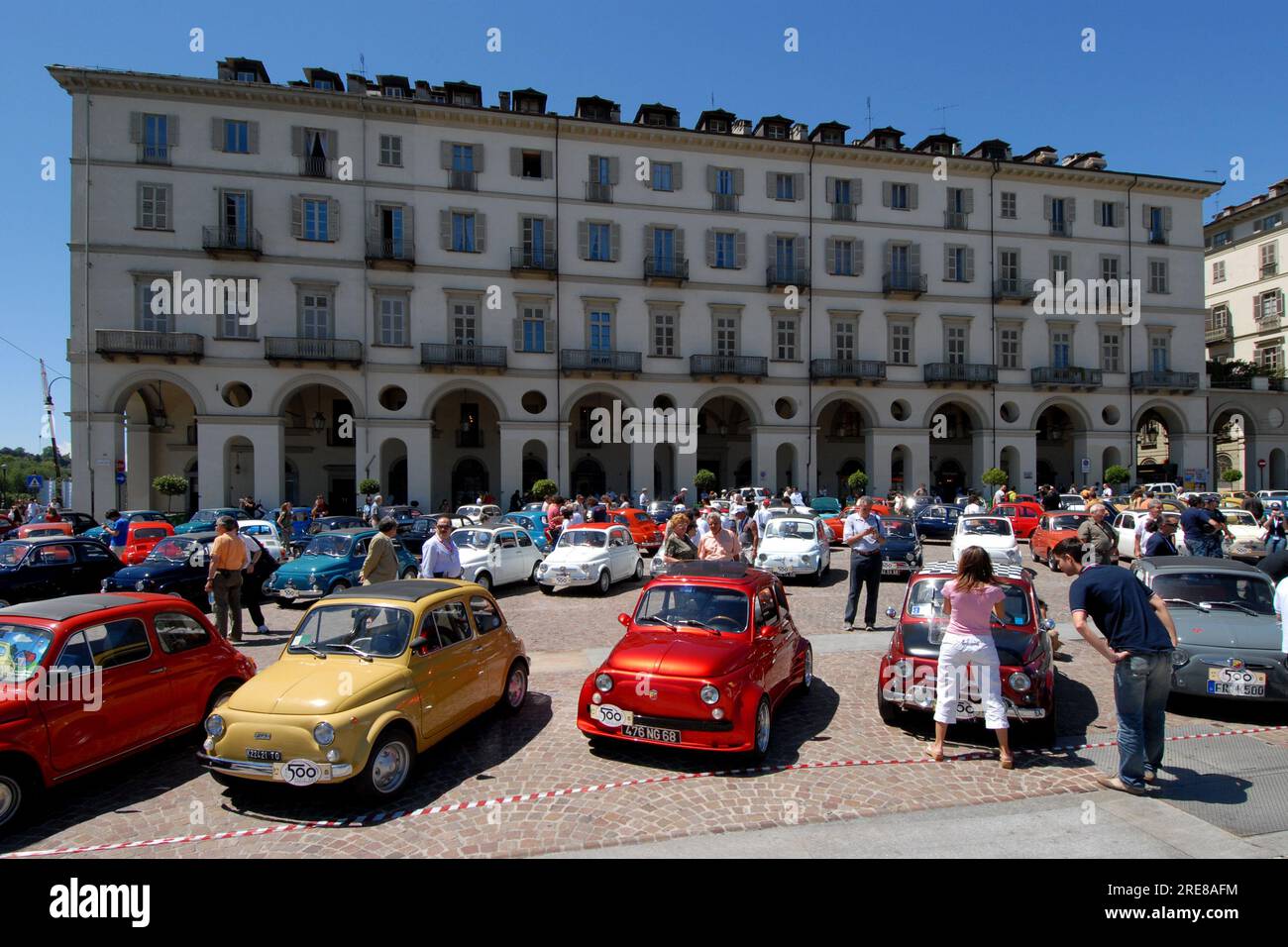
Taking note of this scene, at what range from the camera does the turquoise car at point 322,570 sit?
14.3 meters

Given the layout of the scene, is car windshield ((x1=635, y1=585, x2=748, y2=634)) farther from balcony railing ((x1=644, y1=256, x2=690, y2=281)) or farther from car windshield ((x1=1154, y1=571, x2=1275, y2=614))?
balcony railing ((x1=644, y1=256, x2=690, y2=281))

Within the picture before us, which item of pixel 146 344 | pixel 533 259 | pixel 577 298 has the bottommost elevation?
pixel 146 344

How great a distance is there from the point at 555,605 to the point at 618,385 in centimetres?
2225

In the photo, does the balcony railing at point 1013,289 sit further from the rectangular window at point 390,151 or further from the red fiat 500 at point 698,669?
the red fiat 500 at point 698,669

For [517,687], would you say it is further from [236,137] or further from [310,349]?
[236,137]

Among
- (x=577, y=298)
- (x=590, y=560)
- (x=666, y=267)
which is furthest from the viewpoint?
(x=666, y=267)

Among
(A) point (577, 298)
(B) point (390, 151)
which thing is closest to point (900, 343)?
(A) point (577, 298)

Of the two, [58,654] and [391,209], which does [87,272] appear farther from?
[58,654]

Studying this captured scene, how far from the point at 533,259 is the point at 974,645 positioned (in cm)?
3221

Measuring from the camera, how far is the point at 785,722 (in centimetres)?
758

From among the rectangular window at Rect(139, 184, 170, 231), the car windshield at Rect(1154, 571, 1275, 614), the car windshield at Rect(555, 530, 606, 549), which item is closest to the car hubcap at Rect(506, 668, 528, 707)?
the car windshield at Rect(1154, 571, 1275, 614)

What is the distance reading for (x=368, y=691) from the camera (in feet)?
18.7

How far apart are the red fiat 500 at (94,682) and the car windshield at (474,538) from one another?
29.9 feet
